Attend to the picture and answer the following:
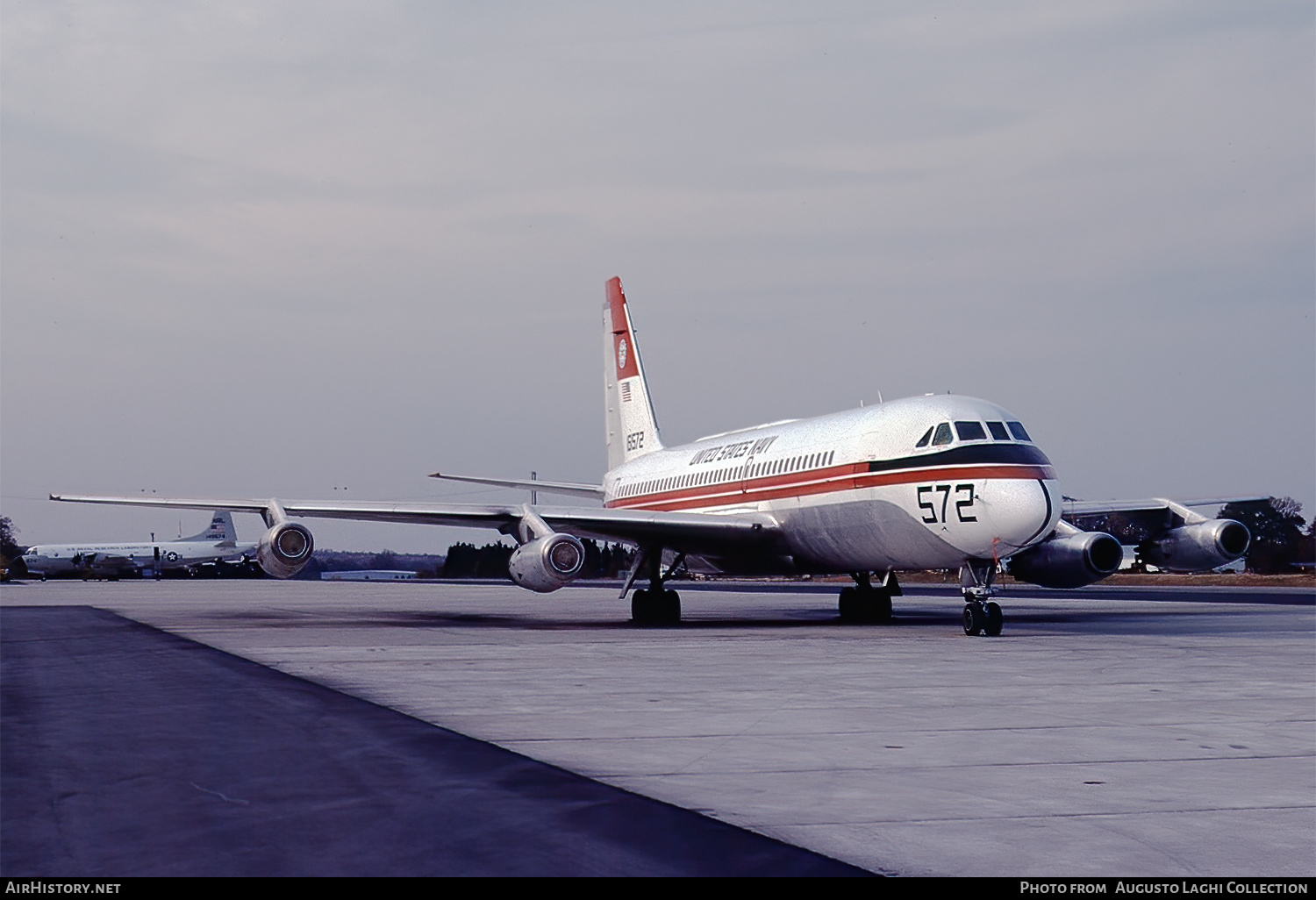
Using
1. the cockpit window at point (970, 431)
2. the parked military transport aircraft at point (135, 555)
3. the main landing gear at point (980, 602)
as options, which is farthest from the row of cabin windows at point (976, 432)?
the parked military transport aircraft at point (135, 555)

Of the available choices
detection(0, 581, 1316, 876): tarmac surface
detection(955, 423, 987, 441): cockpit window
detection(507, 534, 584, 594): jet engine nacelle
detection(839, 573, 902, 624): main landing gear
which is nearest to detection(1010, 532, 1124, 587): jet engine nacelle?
detection(839, 573, 902, 624): main landing gear

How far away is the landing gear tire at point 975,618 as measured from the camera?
22.1 metres

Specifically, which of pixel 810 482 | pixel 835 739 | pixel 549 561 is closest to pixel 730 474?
pixel 810 482

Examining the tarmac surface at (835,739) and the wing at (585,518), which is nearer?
the tarmac surface at (835,739)

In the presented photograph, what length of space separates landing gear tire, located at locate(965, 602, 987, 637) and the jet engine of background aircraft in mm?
4909

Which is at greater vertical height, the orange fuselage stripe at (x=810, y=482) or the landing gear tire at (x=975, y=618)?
the orange fuselage stripe at (x=810, y=482)

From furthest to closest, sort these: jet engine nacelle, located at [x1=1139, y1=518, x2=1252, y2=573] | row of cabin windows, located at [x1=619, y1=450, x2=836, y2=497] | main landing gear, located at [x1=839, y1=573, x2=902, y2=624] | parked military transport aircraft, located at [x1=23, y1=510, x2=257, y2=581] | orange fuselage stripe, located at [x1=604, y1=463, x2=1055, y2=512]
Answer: parked military transport aircraft, located at [x1=23, y1=510, x2=257, y2=581], main landing gear, located at [x1=839, y1=573, x2=902, y2=624], jet engine nacelle, located at [x1=1139, y1=518, x2=1252, y2=573], row of cabin windows, located at [x1=619, y1=450, x2=836, y2=497], orange fuselage stripe, located at [x1=604, y1=463, x2=1055, y2=512]

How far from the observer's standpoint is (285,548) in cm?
2728

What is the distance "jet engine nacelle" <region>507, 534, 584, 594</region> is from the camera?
25.3 m

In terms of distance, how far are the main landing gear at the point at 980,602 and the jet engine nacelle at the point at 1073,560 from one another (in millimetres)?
4010

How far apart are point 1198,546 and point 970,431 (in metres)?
8.56

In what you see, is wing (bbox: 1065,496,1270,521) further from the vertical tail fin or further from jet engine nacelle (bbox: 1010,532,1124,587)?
the vertical tail fin

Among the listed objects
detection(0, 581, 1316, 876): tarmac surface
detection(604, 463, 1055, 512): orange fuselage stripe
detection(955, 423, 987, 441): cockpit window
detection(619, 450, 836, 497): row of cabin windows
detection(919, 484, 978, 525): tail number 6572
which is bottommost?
detection(0, 581, 1316, 876): tarmac surface

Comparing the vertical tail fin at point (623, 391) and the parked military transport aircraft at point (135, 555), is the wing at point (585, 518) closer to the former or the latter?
the vertical tail fin at point (623, 391)
